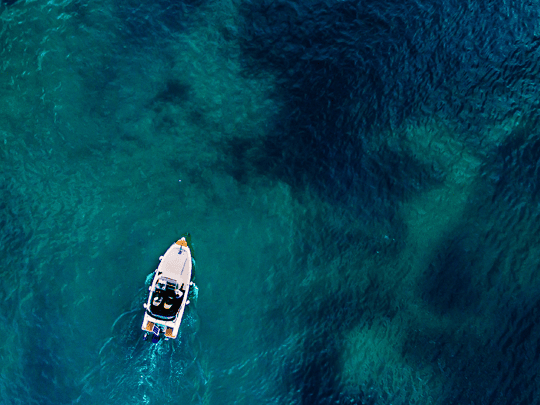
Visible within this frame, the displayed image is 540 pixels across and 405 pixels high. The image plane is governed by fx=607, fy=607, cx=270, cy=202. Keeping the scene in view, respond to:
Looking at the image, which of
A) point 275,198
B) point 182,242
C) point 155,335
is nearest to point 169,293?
point 155,335

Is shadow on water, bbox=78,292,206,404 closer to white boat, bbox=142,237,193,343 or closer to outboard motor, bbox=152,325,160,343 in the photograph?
outboard motor, bbox=152,325,160,343

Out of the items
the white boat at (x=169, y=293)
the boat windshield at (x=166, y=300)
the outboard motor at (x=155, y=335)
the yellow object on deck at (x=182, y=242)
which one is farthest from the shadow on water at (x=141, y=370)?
the yellow object on deck at (x=182, y=242)

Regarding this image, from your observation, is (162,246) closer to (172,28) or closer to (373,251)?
(373,251)

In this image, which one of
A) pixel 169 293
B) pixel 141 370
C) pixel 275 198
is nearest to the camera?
pixel 141 370

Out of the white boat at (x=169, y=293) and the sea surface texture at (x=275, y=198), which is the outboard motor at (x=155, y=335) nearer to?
the white boat at (x=169, y=293)

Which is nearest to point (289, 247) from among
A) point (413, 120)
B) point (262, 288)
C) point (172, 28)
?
point (262, 288)

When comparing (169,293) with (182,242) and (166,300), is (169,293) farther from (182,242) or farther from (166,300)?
(182,242)

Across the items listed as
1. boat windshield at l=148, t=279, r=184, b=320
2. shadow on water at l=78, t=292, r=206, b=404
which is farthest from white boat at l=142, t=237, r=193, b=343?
shadow on water at l=78, t=292, r=206, b=404
